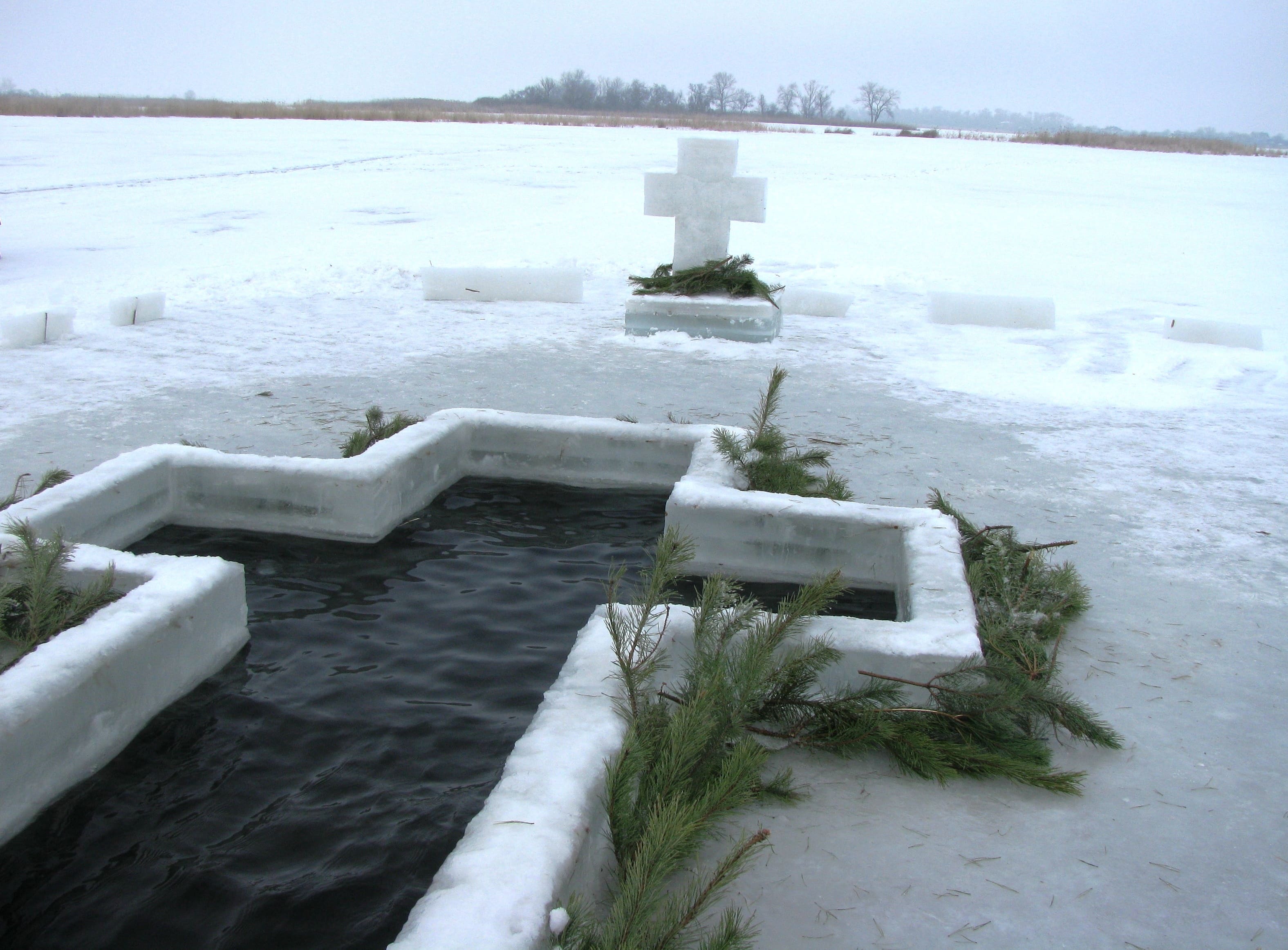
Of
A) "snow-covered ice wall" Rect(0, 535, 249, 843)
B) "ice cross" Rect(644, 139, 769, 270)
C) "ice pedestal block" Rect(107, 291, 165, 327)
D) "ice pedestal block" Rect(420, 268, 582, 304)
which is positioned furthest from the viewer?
"ice pedestal block" Rect(420, 268, 582, 304)

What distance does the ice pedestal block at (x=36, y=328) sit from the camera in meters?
7.32

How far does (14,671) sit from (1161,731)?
127 inches

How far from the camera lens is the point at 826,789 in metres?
2.79

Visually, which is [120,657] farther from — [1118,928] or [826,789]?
[1118,928]

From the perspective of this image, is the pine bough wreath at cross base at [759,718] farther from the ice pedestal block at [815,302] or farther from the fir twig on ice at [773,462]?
the ice pedestal block at [815,302]

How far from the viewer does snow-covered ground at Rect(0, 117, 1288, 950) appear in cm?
254

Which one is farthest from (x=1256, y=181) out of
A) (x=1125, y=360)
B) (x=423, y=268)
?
(x=423, y=268)

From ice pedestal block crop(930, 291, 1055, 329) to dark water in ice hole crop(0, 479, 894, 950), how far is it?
226 inches

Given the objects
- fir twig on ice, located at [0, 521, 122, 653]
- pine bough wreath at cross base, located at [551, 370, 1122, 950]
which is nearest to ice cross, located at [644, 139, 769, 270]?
pine bough wreath at cross base, located at [551, 370, 1122, 950]

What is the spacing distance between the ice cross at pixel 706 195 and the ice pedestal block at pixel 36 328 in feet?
14.7

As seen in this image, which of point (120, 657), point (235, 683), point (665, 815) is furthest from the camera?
point (235, 683)

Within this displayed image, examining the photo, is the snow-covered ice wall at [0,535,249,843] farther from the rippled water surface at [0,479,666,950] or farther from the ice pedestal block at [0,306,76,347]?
the ice pedestal block at [0,306,76,347]

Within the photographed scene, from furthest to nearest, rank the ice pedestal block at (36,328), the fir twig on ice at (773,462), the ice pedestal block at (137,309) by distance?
the ice pedestal block at (137,309) → the ice pedestal block at (36,328) → the fir twig on ice at (773,462)

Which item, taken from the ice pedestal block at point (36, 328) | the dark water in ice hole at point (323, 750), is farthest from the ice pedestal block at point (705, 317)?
the ice pedestal block at point (36, 328)
